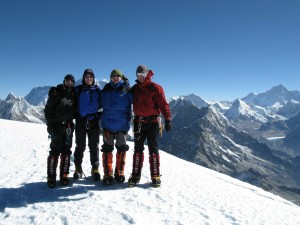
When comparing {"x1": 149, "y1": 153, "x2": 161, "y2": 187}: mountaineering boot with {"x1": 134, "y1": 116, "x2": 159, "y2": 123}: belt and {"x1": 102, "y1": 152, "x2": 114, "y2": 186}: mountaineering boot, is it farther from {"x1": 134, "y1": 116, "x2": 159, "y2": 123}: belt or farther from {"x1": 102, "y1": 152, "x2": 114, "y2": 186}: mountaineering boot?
{"x1": 102, "y1": 152, "x2": 114, "y2": 186}: mountaineering boot

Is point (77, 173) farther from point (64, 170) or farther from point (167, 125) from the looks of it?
point (167, 125)

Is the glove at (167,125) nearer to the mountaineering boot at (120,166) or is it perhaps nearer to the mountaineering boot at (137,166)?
the mountaineering boot at (137,166)

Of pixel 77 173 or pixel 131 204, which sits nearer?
pixel 131 204

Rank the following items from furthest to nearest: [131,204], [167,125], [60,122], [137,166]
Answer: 1. [137,166]
2. [60,122]
3. [167,125]
4. [131,204]

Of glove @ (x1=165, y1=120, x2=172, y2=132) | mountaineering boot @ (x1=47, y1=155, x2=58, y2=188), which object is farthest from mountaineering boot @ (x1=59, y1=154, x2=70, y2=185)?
glove @ (x1=165, y1=120, x2=172, y2=132)

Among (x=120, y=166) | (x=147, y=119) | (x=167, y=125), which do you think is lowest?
(x=120, y=166)

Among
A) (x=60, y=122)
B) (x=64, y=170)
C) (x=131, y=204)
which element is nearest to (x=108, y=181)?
(x=64, y=170)

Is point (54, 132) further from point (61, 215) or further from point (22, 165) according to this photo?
point (22, 165)

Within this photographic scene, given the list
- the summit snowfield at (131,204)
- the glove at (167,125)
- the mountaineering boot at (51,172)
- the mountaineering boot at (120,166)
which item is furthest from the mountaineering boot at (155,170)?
the mountaineering boot at (51,172)

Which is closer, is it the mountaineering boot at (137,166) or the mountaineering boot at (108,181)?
the mountaineering boot at (108,181)

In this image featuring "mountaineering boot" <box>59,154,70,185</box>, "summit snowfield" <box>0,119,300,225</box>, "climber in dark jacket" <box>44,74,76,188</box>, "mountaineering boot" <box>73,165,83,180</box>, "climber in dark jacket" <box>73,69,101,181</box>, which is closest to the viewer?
"summit snowfield" <box>0,119,300,225</box>

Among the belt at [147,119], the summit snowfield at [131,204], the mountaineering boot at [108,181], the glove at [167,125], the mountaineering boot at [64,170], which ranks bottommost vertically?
the summit snowfield at [131,204]

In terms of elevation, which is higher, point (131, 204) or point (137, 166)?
point (137, 166)

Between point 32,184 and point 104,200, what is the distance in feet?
10.4
